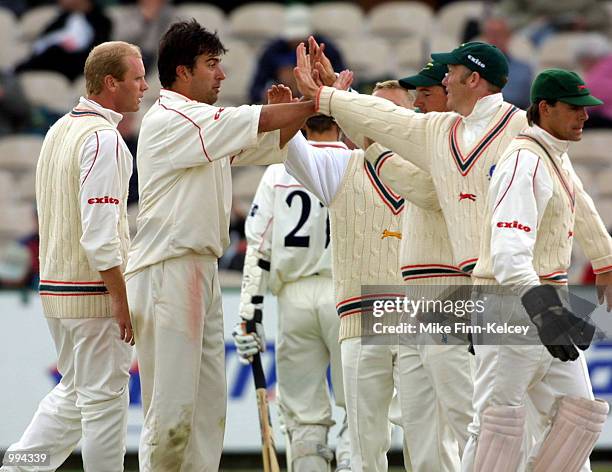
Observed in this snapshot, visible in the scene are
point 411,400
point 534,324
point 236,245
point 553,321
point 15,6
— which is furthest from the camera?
point 15,6

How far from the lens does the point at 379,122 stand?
5.59 metres

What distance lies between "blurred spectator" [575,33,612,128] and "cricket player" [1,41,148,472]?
6136 millimetres

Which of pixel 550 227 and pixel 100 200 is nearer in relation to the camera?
pixel 550 227

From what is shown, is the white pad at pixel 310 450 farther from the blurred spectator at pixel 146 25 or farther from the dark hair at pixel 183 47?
the blurred spectator at pixel 146 25

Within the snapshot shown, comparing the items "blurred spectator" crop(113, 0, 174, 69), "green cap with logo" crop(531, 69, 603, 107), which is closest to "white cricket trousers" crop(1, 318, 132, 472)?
"green cap with logo" crop(531, 69, 603, 107)

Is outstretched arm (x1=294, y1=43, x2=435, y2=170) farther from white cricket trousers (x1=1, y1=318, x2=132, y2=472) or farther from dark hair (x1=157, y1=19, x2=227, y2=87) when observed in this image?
white cricket trousers (x1=1, y1=318, x2=132, y2=472)

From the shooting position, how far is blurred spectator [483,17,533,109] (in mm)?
11117

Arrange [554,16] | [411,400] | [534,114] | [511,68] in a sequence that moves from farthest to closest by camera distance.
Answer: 1. [554,16]
2. [511,68]
3. [411,400]
4. [534,114]

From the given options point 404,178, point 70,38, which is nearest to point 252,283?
point 404,178

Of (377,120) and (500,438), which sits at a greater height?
(377,120)

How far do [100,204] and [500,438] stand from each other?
6.46ft

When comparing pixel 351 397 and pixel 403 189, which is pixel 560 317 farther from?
pixel 351 397

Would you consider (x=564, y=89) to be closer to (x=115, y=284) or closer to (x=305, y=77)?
(x=305, y=77)

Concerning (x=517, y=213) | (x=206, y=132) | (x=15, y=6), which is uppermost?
(x=15, y=6)
